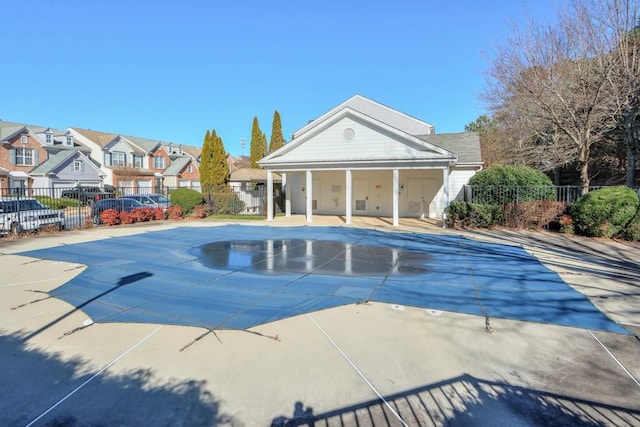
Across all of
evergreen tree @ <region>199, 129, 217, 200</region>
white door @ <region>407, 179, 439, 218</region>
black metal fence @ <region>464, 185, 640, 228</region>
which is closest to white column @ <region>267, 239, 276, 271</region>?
black metal fence @ <region>464, 185, 640, 228</region>

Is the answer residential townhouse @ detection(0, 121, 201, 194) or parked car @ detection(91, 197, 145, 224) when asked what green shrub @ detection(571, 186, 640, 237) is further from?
residential townhouse @ detection(0, 121, 201, 194)

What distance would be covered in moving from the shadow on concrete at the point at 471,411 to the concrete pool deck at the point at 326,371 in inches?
0.5

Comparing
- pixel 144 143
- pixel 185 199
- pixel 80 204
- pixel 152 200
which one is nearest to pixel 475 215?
pixel 185 199

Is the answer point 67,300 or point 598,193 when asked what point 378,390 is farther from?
point 598,193

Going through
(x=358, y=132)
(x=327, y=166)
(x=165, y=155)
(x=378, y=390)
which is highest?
(x=165, y=155)

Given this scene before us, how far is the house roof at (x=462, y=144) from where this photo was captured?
61.5 ft

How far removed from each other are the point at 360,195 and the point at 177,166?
35202mm

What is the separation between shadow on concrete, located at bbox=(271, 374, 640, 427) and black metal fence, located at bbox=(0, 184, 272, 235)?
51.9ft

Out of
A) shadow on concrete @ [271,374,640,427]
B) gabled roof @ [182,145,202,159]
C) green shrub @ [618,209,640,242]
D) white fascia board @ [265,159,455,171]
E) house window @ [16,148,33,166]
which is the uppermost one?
gabled roof @ [182,145,202,159]

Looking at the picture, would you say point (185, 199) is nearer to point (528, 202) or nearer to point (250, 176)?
point (250, 176)

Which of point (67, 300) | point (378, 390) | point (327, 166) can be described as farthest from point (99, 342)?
point (327, 166)

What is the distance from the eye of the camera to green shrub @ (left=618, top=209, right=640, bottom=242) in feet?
38.9

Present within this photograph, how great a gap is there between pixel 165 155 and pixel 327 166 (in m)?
38.6

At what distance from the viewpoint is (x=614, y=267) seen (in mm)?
8266
